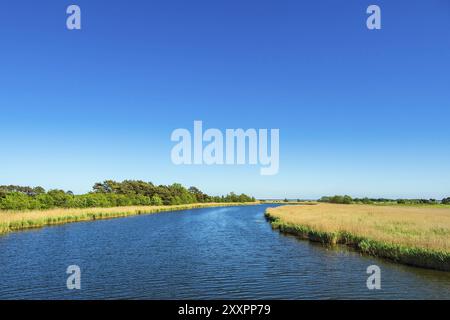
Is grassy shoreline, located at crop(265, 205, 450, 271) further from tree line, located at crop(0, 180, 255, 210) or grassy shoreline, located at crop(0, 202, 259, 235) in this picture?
tree line, located at crop(0, 180, 255, 210)

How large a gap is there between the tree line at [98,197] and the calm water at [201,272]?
87.0 ft

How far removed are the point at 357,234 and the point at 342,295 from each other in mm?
13687

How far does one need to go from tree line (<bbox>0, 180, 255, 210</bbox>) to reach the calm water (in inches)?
1044

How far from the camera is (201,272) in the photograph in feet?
→ 62.2

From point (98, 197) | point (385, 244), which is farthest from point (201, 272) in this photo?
point (98, 197)

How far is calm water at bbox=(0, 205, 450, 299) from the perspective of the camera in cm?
1493

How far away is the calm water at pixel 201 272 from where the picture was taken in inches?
588

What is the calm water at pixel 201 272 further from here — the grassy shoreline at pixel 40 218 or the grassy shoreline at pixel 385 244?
the grassy shoreline at pixel 40 218

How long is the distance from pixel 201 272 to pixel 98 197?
62040 millimetres

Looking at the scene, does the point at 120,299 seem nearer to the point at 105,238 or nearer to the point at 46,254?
the point at 46,254

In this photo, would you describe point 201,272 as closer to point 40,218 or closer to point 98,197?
point 40,218

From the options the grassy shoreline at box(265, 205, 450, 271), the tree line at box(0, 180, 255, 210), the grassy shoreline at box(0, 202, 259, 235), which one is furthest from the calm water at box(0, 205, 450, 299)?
the tree line at box(0, 180, 255, 210)
